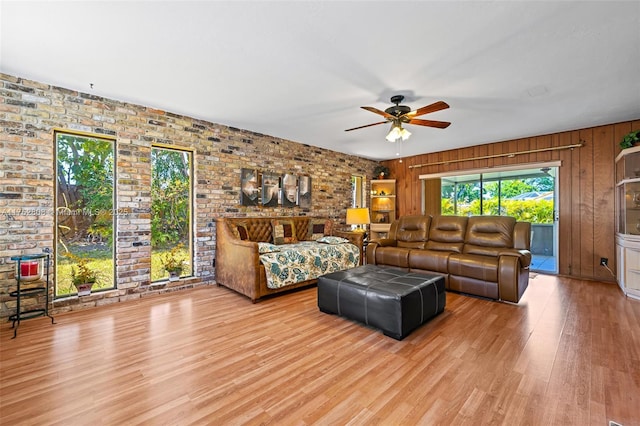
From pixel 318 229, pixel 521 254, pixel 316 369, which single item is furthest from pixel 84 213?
pixel 521 254

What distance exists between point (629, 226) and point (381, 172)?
4.39m

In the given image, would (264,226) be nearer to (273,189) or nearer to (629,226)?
(273,189)

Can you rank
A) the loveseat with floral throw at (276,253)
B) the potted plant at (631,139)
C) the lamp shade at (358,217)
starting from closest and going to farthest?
the loveseat with floral throw at (276,253)
the potted plant at (631,139)
the lamp shade at (358,217)

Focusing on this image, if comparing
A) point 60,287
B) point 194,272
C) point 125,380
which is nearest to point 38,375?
Result: point 125,380

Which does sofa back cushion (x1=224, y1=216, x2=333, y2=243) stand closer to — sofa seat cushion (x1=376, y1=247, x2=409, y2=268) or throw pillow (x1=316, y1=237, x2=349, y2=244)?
throw pillow (x1=316, y1=237, x2=349, y2=244)

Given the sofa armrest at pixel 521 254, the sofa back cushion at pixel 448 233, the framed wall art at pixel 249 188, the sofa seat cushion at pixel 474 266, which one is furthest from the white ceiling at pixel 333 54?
the sofa seat cushion at pixel 474 266

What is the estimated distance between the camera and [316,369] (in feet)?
6.39

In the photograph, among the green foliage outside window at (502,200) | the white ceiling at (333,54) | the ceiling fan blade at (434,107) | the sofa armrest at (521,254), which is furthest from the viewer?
the green foliage outside window at (502,200)

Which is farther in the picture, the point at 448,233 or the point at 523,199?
the point at 523,199

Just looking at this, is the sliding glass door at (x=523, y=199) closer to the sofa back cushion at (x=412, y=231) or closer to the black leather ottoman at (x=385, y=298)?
the sofa back cushion at (x=412, y=231)

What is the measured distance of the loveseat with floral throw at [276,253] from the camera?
3438 millimetres

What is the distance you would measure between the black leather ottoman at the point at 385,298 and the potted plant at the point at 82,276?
272 cm

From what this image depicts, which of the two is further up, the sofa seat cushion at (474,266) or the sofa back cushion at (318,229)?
the sofa back cushion at (318,229)

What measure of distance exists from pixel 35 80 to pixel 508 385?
198 inches
